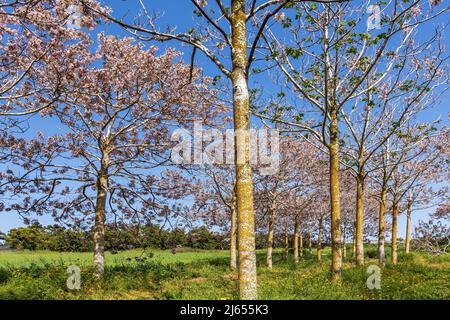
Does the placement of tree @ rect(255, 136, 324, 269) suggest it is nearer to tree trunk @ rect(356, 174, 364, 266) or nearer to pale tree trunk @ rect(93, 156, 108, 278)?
tree trunk @ rect(356, 174, 364, 266)

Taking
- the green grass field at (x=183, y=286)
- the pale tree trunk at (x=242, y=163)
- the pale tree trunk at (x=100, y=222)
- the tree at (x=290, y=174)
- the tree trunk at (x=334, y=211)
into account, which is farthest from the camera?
the tree at (x=290, y=174)

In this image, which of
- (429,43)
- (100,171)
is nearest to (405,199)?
(429,43)

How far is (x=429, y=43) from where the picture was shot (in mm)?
13234

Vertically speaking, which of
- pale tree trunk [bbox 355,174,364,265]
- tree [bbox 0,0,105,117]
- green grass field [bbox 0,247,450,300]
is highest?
tree [bbox 0,0,105,117]

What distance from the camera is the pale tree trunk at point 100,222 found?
13.6 metres

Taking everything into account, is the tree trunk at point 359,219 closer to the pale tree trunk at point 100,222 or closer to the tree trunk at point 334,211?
the tree trunk at point 334,211

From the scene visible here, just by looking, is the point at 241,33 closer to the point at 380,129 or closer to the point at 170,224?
the point at 170,224

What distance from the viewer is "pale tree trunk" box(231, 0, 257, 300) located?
22.7 ft

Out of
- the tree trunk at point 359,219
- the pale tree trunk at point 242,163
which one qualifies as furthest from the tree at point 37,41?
the tree trunk at point 359,219

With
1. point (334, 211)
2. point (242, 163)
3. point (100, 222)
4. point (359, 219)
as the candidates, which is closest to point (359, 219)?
point (359, 219)

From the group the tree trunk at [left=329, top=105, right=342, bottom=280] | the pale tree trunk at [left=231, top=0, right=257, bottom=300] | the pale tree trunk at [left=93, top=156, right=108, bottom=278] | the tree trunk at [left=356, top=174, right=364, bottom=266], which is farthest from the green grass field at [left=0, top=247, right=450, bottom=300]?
the tree trunk at [left=356, top=174, right=364, bottom=266]

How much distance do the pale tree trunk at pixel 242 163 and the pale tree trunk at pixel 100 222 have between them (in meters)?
8.22

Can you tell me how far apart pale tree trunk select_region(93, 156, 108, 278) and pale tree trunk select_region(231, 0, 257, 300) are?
8.22m
